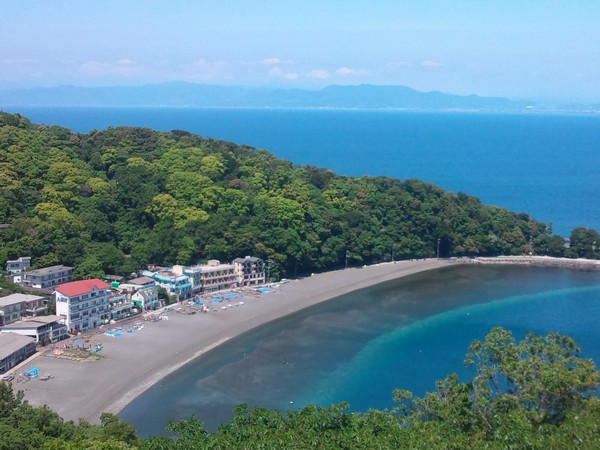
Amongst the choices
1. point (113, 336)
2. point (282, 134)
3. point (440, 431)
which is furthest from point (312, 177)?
point (282, 134)

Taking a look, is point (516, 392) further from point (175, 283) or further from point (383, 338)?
point (175, 283)

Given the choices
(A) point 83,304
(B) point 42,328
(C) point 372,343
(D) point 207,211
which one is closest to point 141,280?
(A) point 83,304

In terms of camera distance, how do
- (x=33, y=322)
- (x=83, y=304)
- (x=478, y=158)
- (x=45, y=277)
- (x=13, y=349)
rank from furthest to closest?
1. (x=478, y=158)
2. (x=45, y=277)
3. (x=83, y=304)
4. (x=33, y=322)
5. (x=13, y=349)

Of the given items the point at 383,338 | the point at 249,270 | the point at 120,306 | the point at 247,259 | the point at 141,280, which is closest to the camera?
the point at 383,338

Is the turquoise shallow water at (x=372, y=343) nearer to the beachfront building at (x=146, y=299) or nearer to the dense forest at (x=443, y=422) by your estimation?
the dense forest at (x=443, y=422)

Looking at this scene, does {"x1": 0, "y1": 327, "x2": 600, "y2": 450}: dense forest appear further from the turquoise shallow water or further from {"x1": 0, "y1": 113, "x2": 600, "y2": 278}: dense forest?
{"x1": 0, "y1": 113, "x2": 600, "y2": 278}: dense forest

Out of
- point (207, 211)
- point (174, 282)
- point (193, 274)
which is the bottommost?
point (174, 282)
